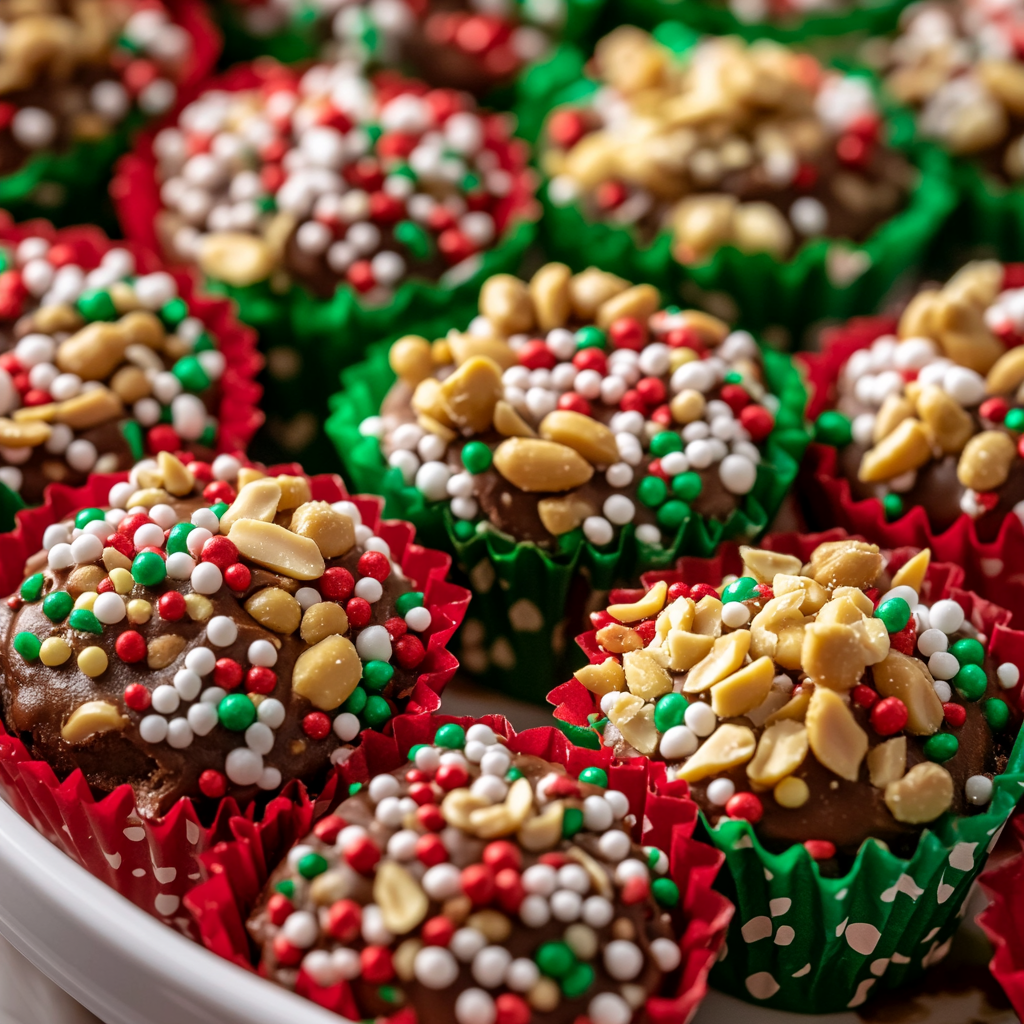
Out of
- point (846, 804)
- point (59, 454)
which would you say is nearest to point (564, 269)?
point (59, 454)

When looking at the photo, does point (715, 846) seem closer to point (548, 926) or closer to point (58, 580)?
point (548, 926)

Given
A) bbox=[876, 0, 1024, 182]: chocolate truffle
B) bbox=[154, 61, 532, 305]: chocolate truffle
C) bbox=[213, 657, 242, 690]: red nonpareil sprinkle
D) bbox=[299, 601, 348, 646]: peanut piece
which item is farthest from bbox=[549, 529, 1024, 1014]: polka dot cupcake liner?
bbox=[876, 0, 1024, 182]: chocolate truffle

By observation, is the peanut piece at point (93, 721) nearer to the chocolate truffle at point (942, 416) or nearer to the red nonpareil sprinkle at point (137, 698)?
the red nonpareil sprinkle at point (137, 698)

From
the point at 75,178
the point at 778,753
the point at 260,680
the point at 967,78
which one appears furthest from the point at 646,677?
the point at 967,78


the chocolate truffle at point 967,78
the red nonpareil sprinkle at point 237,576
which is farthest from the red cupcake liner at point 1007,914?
the chocolate truffle at point 967,78

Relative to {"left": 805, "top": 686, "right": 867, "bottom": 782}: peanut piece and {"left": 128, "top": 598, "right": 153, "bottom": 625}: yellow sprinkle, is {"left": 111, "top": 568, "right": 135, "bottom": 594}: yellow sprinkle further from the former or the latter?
{"left": 805, "top": 686, "right": 867, "bottom": 782}: peanut piece

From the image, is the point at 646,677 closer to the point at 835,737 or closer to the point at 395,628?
the point at 835,737
